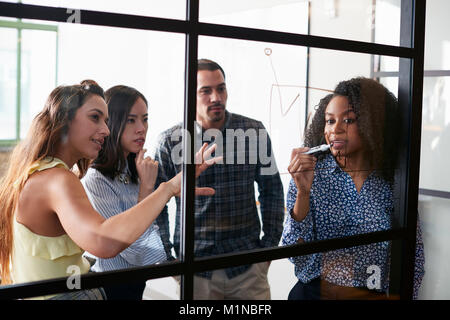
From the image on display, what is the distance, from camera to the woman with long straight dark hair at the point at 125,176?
1524 mm

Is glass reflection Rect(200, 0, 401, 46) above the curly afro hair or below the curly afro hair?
above

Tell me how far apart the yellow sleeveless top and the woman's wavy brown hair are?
2 centimetres

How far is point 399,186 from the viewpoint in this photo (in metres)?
2.30

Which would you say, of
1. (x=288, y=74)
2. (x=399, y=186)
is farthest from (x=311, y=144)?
(x=399, y=186)

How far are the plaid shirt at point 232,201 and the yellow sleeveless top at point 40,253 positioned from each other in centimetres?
30

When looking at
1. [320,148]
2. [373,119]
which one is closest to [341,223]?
[320,148]

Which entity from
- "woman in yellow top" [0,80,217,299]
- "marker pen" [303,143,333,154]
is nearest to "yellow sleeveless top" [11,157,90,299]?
"woman in yellow top" [0,80,217,299]

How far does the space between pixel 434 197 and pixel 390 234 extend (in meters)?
0.61

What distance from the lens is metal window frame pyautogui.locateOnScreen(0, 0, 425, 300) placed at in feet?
4.80

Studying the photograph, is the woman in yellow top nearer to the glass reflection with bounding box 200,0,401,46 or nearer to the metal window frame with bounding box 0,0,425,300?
the metal window frame with bounding box 0,0,425,300

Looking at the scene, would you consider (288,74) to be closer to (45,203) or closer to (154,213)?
(154,213)

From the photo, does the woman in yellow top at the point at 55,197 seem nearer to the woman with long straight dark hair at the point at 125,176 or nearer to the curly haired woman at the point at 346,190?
the woman with long straight dark hair at the point at 125,176

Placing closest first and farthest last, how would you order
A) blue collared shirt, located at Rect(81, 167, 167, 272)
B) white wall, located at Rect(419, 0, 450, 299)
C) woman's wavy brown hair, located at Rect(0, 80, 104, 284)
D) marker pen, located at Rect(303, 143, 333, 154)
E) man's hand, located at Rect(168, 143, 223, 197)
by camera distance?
woman's wavy brown hair, located at Rect(0, 80, 104, 284), blue collared shirt, located at Rect(81, 167, 167, 272), man's hand, located at Rect(168, 143, 223, 197), marker pen, located at Rect(303, 143, 333, 154), white wall, located at Rect(419, 0, 450, 299)

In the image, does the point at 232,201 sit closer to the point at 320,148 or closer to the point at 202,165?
the point at 202,165
